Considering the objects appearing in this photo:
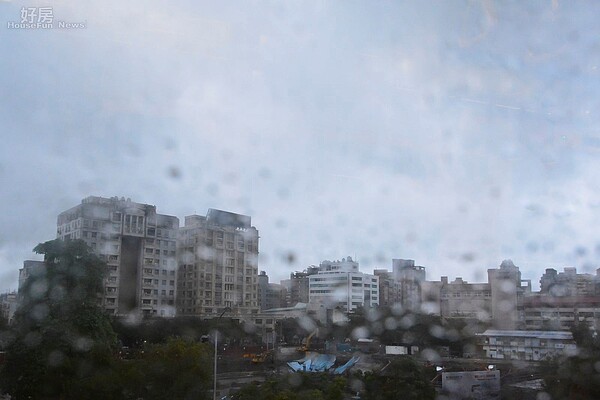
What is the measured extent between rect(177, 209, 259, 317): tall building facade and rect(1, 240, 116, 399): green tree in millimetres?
9723

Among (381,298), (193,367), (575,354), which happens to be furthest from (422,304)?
(193,367)

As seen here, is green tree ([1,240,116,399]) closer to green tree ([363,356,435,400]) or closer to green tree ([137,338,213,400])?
green tree ([137,338,213,400])

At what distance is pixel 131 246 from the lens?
1491 centimetres

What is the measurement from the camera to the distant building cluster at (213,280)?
1420cm

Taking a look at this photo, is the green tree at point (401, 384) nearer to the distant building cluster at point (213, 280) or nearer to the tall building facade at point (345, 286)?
the distant building cluster at point (213, 280)

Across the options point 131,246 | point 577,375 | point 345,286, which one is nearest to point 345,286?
point 345,286

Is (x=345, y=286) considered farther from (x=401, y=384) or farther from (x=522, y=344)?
(x=401, y=384)

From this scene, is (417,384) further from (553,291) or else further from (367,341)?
(553,291)

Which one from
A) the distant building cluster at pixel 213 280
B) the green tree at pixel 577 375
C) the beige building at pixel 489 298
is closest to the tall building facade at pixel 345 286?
the distant building cluster at pixel 213 280

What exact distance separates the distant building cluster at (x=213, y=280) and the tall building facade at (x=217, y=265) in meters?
0.03

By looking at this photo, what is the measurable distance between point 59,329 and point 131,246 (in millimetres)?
9989

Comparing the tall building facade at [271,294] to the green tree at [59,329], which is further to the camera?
the tall building facade at [271,294]

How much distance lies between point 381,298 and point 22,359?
1943 centimetres

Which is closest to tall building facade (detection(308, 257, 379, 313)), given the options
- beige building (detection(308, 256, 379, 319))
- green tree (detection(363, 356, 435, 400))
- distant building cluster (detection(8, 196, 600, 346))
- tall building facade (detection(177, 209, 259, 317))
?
beige building (detection(308, 256, 379, 319))
